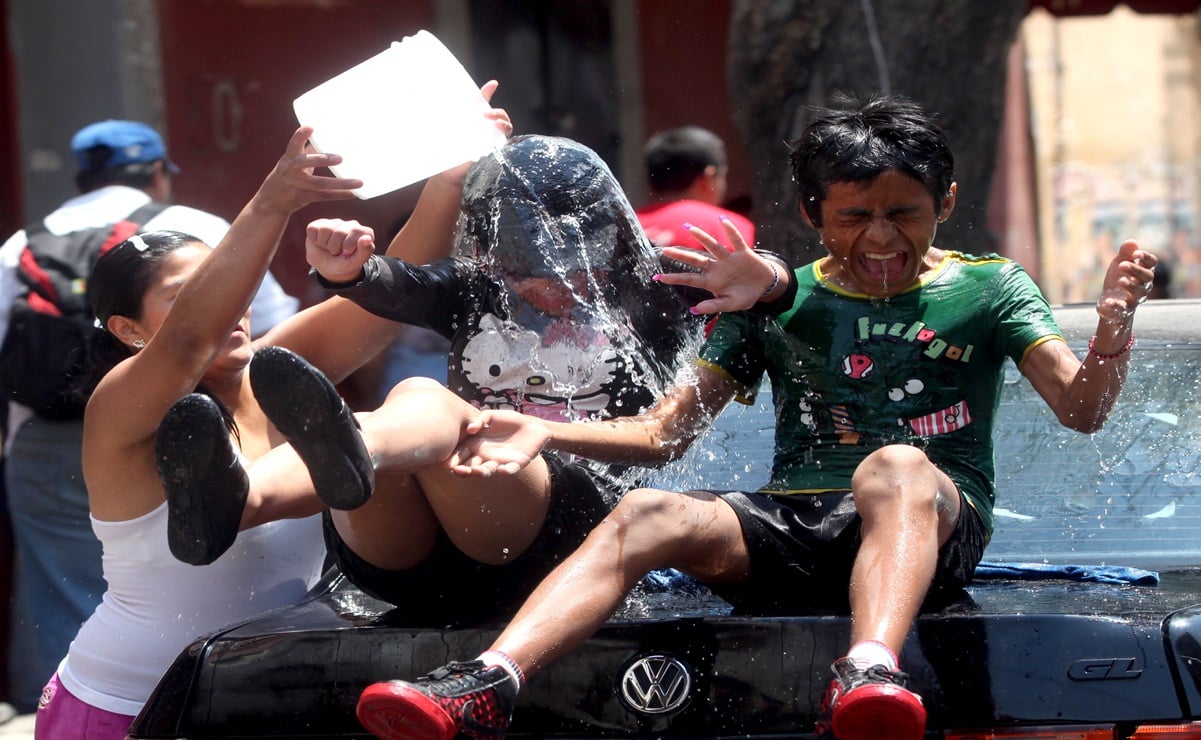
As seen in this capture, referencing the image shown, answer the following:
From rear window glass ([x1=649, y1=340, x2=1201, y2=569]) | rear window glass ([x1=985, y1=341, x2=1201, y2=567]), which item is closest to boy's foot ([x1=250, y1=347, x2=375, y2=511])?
rear window glass ([x1=649, y1=340, x2=1201, y2=569])

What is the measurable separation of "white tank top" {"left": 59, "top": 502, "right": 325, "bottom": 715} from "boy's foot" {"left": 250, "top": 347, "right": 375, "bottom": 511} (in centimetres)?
55

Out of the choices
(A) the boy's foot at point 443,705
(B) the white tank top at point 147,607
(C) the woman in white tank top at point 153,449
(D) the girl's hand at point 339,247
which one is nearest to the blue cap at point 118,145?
(C) the woman in white tank top at point 153,449

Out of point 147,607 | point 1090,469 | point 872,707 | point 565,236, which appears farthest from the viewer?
point 565,236

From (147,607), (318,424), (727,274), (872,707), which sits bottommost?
(147,607)

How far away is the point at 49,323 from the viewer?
5.27m

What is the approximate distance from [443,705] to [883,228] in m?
1.39

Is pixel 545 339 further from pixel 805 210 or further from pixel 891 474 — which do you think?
pixel 891 474

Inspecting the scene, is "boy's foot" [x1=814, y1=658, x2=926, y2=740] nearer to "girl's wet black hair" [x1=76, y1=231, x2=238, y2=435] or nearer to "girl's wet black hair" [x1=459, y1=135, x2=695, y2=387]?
"girl's wet black hair" [x1=459, y1=135, x2=695, y2=387]

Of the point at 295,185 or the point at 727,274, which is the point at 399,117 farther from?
the point at 727,274

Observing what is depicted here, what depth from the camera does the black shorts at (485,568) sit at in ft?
10.1

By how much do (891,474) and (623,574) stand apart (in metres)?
0.50

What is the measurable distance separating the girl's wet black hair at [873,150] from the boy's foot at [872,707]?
1.20 metres

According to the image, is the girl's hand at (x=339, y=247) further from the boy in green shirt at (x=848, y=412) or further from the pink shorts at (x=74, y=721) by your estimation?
the pink shorts at (x=74, y=721)

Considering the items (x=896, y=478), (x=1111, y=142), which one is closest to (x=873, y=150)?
(x=896, y=478)
